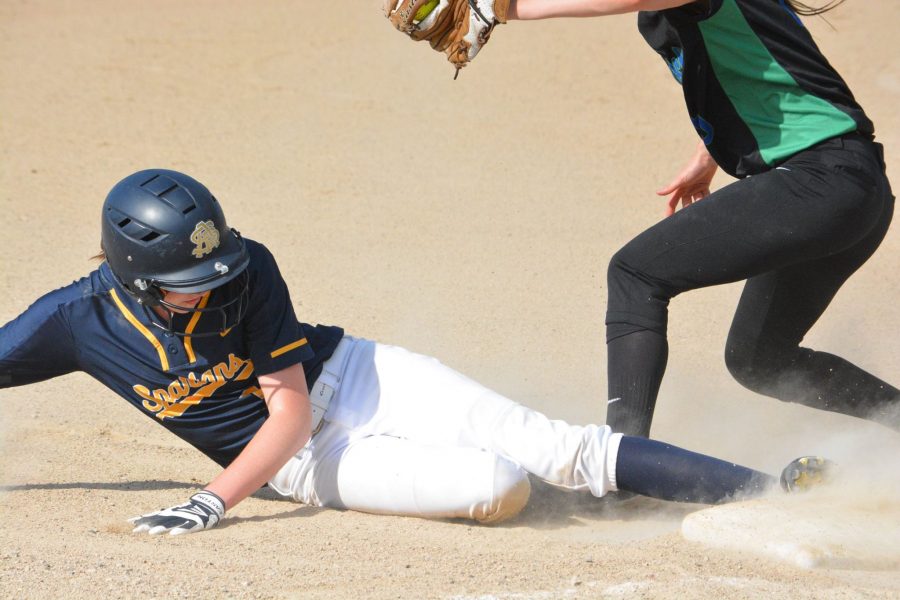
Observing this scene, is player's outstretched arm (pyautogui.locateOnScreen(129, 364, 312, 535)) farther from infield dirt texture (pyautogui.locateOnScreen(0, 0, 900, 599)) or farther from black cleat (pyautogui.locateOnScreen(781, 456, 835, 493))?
black cleat (pyautogui.locateOnScreen(781, 456, 835, 493))

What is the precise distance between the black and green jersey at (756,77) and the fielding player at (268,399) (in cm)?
96

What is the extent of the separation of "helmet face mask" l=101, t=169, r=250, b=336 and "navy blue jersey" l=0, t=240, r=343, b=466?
3.1 inches

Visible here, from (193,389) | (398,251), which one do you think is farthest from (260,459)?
(398,251)

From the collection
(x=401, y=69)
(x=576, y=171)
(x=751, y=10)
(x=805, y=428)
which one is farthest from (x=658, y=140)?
(x=751, y=10)

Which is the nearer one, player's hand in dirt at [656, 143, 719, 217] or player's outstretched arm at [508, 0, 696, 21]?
player's outstretched arm at [508, 0, 696, 21]

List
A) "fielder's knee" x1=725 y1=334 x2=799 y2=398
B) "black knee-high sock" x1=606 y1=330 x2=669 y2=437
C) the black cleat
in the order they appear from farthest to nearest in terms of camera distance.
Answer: "fielder's knee" x1=725 y1=334 x2=799 y2=398
"black knee-high sock" x1=606 y1=330 x2=669 y2=437
the black cleat

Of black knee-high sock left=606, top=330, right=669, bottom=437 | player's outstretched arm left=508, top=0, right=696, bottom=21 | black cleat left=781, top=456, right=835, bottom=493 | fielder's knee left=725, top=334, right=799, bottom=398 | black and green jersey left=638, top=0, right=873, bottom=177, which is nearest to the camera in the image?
player's outstretched arm left=508, top=0, right=696, bottom=21

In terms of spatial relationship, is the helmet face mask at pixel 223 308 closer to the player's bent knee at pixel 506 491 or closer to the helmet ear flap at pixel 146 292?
the helmet ear flap at pixel 146 292

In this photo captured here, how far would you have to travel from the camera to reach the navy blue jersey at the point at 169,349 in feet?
11.4

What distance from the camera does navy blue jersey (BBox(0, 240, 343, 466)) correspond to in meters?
3.47

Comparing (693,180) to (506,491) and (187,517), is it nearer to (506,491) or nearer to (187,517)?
(506,491)

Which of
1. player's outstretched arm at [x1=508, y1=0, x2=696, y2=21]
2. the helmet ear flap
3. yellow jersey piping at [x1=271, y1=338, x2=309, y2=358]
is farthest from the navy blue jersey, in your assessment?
player's outstretched arm at [x1=508, y1=0, x2=696, y2=21]

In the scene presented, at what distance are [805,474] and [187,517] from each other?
5.91 ft

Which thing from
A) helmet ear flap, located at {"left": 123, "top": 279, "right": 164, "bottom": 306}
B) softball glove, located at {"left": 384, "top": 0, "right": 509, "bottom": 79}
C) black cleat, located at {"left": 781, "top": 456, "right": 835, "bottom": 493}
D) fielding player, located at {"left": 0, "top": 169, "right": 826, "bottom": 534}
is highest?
softball glove, located at {"left": 384, "top": 0, "right": 509, "bottom": 79}
